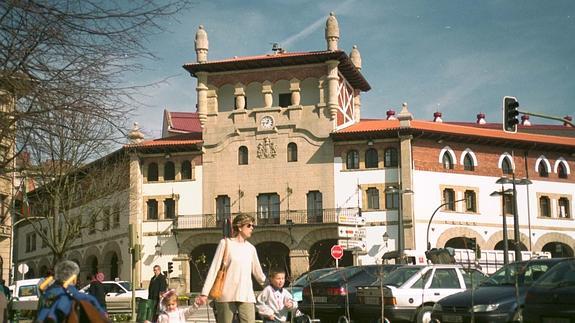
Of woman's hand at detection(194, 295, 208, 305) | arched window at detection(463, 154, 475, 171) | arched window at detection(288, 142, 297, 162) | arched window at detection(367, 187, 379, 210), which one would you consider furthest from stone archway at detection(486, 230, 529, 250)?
woman's hand at detection(194, 295, 208, 305)

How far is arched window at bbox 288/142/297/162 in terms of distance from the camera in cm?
5128

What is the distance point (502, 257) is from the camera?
43.2 m

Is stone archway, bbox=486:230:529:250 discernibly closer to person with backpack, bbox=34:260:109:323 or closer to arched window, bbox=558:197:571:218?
arched window, bbox=558:197:571:218

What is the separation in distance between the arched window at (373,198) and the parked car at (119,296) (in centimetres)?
1710

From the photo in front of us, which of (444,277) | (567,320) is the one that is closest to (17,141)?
(567,320)

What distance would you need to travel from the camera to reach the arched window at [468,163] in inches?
2024

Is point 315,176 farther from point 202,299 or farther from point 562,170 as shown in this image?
point 202,299

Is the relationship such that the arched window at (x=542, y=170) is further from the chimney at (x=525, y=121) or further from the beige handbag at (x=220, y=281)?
the beige handbag at (x=220, y=281)

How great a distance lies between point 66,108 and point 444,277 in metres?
11.3

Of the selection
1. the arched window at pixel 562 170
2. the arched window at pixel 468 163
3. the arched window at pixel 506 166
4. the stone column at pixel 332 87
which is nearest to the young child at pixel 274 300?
the stone column at pixel 332 87

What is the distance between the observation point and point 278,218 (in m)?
50.7

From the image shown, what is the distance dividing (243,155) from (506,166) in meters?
16.9

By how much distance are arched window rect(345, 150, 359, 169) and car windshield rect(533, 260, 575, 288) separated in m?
36.7

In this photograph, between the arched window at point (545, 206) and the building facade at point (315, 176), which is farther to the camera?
the arched window at point (545, 206)
